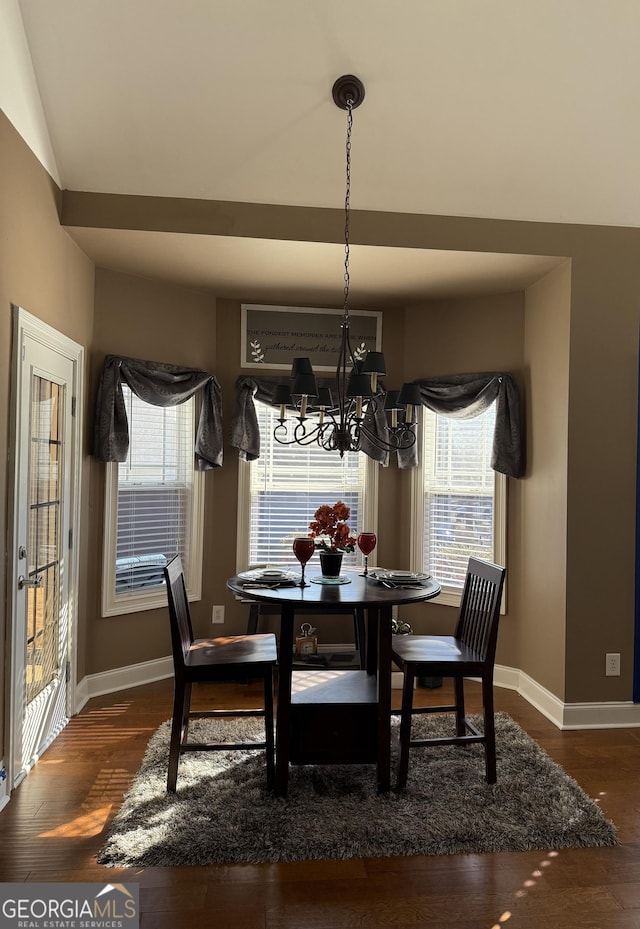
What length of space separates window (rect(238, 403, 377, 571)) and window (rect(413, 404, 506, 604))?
15.1 inches

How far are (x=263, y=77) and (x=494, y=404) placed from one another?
2.40 metres

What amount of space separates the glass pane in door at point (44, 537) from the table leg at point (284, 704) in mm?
1185

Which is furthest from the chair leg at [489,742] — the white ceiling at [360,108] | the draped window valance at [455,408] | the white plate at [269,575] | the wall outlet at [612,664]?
the white ceiling at [360,108]

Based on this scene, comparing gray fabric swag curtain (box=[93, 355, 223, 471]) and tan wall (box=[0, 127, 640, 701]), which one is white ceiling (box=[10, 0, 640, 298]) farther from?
gray fabric swag curtain (box=[93, 355, 223, 471])

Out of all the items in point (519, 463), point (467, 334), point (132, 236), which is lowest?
point (519, 463)

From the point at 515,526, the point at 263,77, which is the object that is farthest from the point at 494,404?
the point at 263,77

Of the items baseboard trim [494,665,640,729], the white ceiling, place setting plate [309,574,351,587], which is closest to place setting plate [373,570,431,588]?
place setting plate [309,574,351,587]

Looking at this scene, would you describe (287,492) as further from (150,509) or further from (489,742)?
(489,742)

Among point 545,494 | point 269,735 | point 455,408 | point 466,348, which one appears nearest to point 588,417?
point 545,494

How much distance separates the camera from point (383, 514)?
4.73m

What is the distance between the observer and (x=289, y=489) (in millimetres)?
4734

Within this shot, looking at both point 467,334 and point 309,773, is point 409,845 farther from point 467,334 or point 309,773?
point 467,334

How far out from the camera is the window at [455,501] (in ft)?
14.5

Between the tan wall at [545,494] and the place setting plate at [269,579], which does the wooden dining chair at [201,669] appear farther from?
the tan wall at [545,494]
